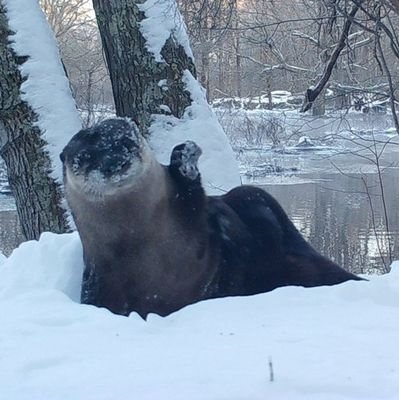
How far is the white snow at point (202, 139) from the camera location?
19.0 feet

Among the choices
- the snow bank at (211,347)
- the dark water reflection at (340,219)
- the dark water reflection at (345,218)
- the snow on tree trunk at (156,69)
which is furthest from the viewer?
the dark water reflection at (340,219)

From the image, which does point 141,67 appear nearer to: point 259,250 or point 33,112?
point 33,112

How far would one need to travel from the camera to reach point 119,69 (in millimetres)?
6164

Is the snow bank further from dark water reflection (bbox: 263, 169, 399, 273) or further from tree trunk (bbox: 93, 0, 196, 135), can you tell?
dark water reflection (bbox: 263, 169, 399, 273)

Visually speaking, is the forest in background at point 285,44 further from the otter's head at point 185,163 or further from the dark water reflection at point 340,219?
the otter's head at point 185,163

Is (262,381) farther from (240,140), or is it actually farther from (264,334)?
(240,140)

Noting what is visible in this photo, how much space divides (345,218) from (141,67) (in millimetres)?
7578

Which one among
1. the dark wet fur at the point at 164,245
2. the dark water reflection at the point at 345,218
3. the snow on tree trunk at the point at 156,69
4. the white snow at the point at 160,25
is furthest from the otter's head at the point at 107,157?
the dark water reflection at the point at 345,218

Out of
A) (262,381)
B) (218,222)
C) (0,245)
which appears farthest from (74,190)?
(0,245)

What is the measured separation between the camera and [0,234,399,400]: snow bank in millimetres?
2174

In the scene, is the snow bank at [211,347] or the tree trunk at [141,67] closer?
the snow bank at [211,347]

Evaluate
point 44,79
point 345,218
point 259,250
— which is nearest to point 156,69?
point 44,79

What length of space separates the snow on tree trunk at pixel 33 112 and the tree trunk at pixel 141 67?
49 centimetres

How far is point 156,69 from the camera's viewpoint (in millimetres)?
6043
